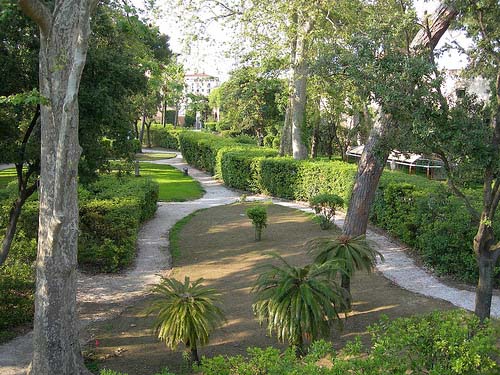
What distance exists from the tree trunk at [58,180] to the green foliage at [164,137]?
135 ft

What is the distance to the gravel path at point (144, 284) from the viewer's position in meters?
8.19

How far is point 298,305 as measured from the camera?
21.4ft

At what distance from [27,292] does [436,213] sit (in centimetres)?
875

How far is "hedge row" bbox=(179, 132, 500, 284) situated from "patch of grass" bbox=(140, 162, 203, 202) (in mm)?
1898

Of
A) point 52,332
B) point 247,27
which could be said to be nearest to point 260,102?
point 247,27

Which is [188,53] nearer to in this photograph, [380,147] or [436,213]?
[436,213]

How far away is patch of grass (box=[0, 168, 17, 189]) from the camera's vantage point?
24719 millimetres

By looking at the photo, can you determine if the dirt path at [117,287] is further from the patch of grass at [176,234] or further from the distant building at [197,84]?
the distant building at [197,84]

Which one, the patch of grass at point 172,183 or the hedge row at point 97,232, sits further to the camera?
the patch of grass at point 172,183

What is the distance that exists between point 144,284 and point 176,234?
4508mm

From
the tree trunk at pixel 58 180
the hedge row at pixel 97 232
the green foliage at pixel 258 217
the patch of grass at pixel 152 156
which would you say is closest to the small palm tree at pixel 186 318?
the tree trunk at pixel 58 180

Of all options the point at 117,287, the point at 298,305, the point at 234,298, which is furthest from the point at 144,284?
the point at 298,305

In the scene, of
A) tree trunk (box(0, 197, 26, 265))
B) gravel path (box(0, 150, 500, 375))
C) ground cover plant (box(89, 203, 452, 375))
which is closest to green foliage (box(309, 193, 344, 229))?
ground cover plant (box(89, 203, 452, 375))

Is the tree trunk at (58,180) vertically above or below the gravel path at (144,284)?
above
